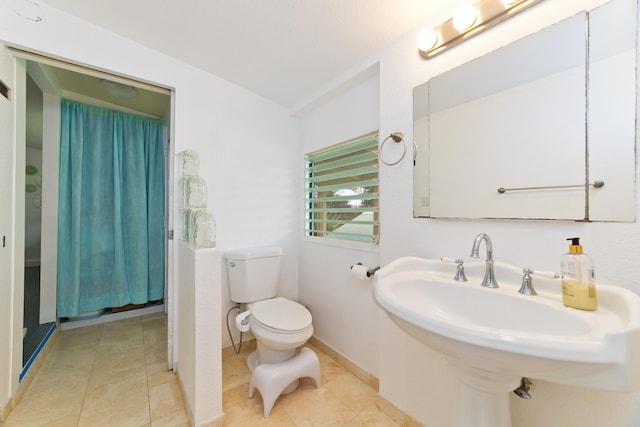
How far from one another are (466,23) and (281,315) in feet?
5.80

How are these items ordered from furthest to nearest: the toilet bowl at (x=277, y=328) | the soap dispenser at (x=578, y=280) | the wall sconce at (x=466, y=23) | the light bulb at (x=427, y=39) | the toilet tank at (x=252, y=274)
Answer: the toilet tank at (x=252, y=274), the toilet bowl at (x=277, y=328), the light bulb at (x=427, y=39), the wall sconce at (x=466, y=23), the soap dispenser at (x=578, y=280)

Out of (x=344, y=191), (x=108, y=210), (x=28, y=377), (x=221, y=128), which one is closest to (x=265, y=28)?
(x=221, y=128)

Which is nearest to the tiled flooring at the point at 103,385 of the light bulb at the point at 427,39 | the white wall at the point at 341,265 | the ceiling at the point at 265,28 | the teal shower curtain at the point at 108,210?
the teal shower curtain at the point at 108,210

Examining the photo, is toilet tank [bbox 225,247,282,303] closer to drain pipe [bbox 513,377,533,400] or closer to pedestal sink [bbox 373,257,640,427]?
pedestal sink [bbox 373,257,640,427]

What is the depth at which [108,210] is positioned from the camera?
90.2 inches

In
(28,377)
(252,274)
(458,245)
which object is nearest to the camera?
(458,245)

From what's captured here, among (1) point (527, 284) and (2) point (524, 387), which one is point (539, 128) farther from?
(2) point (524, 387)

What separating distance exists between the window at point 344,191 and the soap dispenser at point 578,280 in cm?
92

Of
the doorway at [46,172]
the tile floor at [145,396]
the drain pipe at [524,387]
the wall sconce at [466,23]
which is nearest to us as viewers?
the drain pipe at [524,387]

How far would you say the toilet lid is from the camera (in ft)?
4.62

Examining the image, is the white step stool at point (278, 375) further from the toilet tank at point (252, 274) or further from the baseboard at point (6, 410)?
the baseboard at point (6, 410)

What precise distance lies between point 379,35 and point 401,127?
519mm

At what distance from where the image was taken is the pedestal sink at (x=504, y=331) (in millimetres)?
495

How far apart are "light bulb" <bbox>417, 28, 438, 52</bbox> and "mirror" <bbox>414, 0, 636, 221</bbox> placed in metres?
0.16
